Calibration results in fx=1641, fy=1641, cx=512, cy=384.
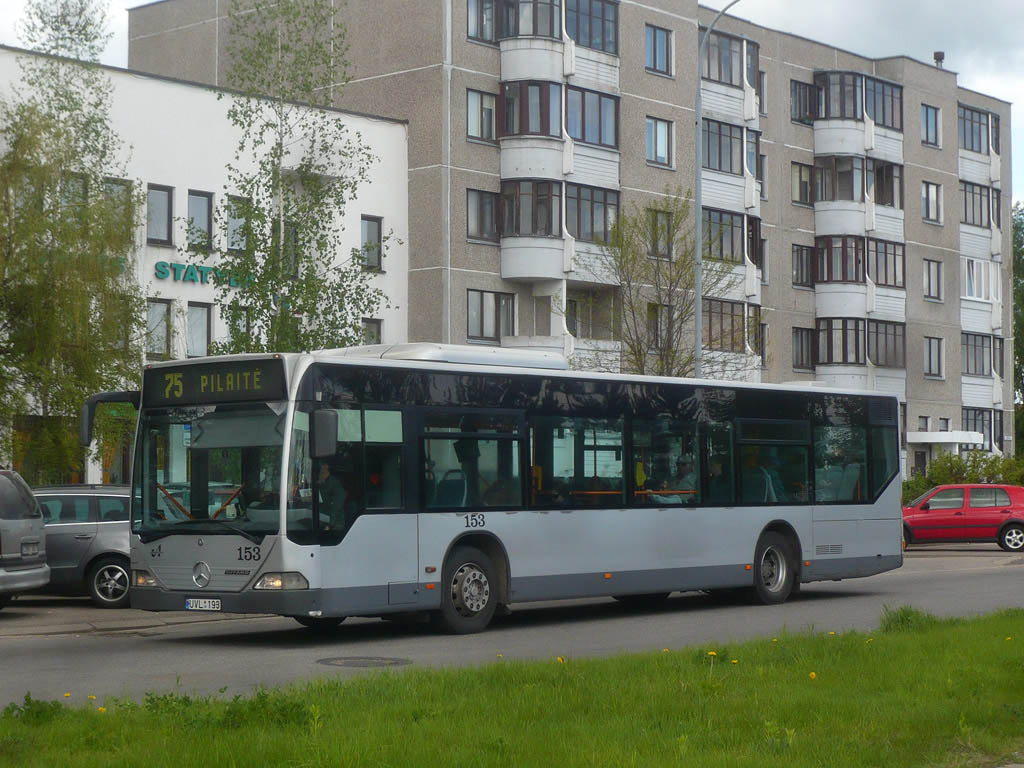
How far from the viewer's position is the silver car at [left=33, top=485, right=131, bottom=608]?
21203mm

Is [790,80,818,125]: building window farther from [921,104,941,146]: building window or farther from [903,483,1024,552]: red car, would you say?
[903,483,1024,552]: red car

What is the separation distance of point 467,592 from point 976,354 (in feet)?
189

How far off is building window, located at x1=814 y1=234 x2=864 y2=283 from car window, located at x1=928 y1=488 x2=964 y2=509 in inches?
974

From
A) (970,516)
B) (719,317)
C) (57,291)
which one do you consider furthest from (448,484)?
(719,317)

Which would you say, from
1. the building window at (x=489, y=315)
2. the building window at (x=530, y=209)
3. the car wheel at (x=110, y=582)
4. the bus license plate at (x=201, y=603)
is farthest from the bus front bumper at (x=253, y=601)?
the building window at (x=530, y=209)

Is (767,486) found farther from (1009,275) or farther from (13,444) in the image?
(1009,275)

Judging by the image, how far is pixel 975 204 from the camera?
71625 mm

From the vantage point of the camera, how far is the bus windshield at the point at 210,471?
15.6 metres

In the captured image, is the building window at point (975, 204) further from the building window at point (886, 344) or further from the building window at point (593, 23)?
the building window at point (593, 23)

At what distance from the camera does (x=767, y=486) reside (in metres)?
21.3

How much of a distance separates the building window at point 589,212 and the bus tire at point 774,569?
28897 mm

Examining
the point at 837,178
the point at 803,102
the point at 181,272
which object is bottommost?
the point at 181,272

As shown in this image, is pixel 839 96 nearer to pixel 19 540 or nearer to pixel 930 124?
pixel 930 124

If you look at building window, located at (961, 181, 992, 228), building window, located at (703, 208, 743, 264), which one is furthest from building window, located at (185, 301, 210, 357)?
building window, located at (961, 181, 992, 228)
